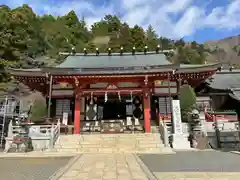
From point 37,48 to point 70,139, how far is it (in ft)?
101

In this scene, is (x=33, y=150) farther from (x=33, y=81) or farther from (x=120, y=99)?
(x=120, y=99)

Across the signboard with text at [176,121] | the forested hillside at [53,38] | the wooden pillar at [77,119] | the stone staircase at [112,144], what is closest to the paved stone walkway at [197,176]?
the stone staircase at [112,144]

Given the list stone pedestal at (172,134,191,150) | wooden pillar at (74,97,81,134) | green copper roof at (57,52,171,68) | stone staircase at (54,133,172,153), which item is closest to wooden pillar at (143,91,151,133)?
stone staircase at (54,133,172,153)

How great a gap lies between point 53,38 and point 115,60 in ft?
107

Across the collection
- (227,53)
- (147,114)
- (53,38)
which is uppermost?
(227,53)

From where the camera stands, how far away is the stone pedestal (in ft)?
38.5

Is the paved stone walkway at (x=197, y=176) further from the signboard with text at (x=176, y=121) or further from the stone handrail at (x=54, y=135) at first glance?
the stone handrail at (x=54, y=135)

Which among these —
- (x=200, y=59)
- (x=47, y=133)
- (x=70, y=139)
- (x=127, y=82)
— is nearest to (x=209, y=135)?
(x=127, y=82)

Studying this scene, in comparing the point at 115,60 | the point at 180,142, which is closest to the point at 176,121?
the point at 180,142

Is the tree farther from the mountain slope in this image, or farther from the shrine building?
the shrine building

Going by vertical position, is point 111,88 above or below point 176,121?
above

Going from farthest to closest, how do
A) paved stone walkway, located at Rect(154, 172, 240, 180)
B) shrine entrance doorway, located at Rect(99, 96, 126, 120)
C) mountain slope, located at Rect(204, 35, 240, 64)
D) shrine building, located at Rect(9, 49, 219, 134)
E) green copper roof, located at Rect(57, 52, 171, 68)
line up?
mountain slope, located at Rect(204, 35, 240, 64)
green copper roof, located at Rect(57, 52, 171, 68)
shrine entrance doorway, located at Rect(99, 96, 126, 120)
shrine building, located at Rect(9, 49, 219, 134)
paved stone walkway, located at Rect(154, 172, 240, 180)

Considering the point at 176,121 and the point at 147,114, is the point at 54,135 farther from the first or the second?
the point at 176,121

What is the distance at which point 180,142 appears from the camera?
11828 mm
